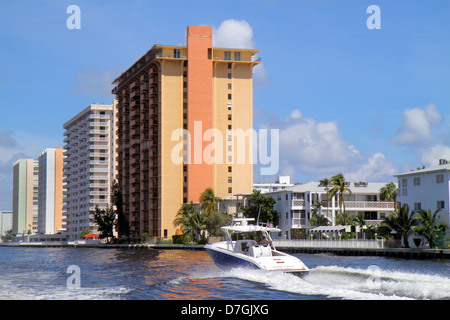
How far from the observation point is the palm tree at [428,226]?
6838 centimetres

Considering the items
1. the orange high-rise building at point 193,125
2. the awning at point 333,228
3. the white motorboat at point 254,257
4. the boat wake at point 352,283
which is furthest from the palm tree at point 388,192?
the boat wake at point 352,283

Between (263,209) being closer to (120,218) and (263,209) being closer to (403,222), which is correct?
(403,222)

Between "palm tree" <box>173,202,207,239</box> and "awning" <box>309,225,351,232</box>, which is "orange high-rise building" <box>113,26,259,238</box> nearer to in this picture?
"palm tree" <box>173,202,207,239</box>

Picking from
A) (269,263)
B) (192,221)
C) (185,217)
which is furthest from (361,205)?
(269,263)

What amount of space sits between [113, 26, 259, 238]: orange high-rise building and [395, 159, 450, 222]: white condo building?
2433 inches

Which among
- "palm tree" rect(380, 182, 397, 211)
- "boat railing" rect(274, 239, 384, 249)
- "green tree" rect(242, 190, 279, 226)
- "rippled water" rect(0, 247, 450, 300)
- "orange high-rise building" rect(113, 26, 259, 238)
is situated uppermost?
"orange high-rise building" rect(113, 26, 259, 238)

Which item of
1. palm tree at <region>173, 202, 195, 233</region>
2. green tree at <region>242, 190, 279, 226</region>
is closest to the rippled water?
green tree at <region>242, 190, 279, 226</region>

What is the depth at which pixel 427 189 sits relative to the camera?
76.2 metres

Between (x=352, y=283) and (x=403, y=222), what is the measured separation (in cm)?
4402

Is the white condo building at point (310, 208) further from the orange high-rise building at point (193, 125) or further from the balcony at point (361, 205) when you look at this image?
the orange high-rise building at point (193, 125)

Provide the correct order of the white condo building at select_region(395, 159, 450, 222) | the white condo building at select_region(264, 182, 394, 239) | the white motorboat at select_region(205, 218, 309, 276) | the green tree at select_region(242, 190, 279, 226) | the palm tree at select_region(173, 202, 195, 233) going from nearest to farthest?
the white motorboat at select_region(205, 218, 309, 276), the white condo building at select_region(395, 159, 450, 222), the white condo building at select_region(264, 182, 394, 239), the green tree at select_region(242, 190, 279, 226), the palm tree at select_region(173, 202, 195, 233)

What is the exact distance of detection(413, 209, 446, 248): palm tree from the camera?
68.4m
